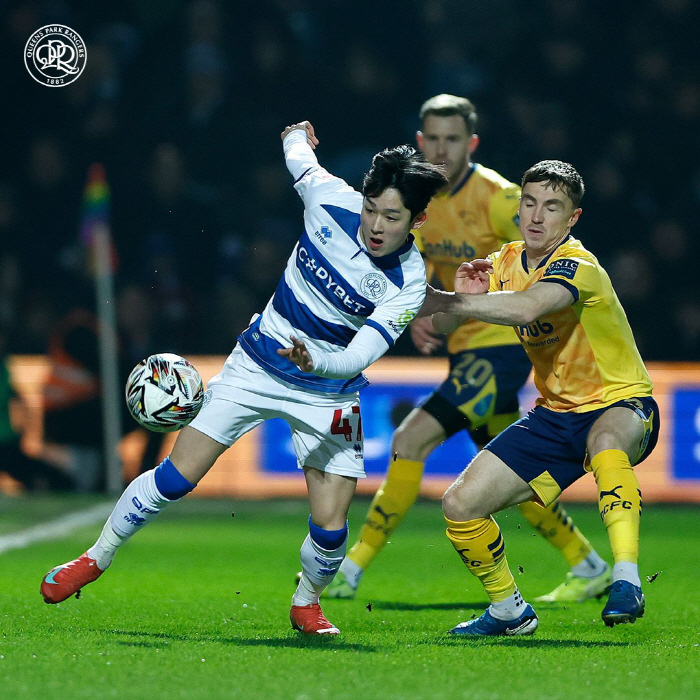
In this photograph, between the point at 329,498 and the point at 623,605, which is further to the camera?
the point at 329,498

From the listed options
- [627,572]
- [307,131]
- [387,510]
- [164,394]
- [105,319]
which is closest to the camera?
[627,572]

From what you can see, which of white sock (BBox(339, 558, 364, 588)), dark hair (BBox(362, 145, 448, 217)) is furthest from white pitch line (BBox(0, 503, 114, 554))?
dark hair (BBox(362, 145, 448, 217))

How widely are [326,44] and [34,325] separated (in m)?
3.87

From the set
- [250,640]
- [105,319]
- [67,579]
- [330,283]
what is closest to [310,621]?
[250,640]

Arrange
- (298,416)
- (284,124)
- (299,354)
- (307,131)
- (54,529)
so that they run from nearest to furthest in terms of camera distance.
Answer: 1. (299,354)
2. (298,416)
3. (307,131)
4. (54,529)
5. (284,124)

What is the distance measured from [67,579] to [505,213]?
2.83 m

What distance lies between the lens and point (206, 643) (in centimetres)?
442

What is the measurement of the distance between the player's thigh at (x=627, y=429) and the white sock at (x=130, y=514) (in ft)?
5.28

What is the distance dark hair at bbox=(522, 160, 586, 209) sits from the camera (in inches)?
191

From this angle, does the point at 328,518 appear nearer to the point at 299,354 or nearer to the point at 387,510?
the point at 299,354

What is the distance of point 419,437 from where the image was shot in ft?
20.1

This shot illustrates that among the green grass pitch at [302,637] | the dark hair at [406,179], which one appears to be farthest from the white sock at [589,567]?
the dark hair at [406,179]

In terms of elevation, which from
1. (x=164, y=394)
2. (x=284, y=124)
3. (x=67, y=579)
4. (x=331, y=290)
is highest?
(x=284, y=124)

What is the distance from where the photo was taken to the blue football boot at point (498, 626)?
4.85 meters
